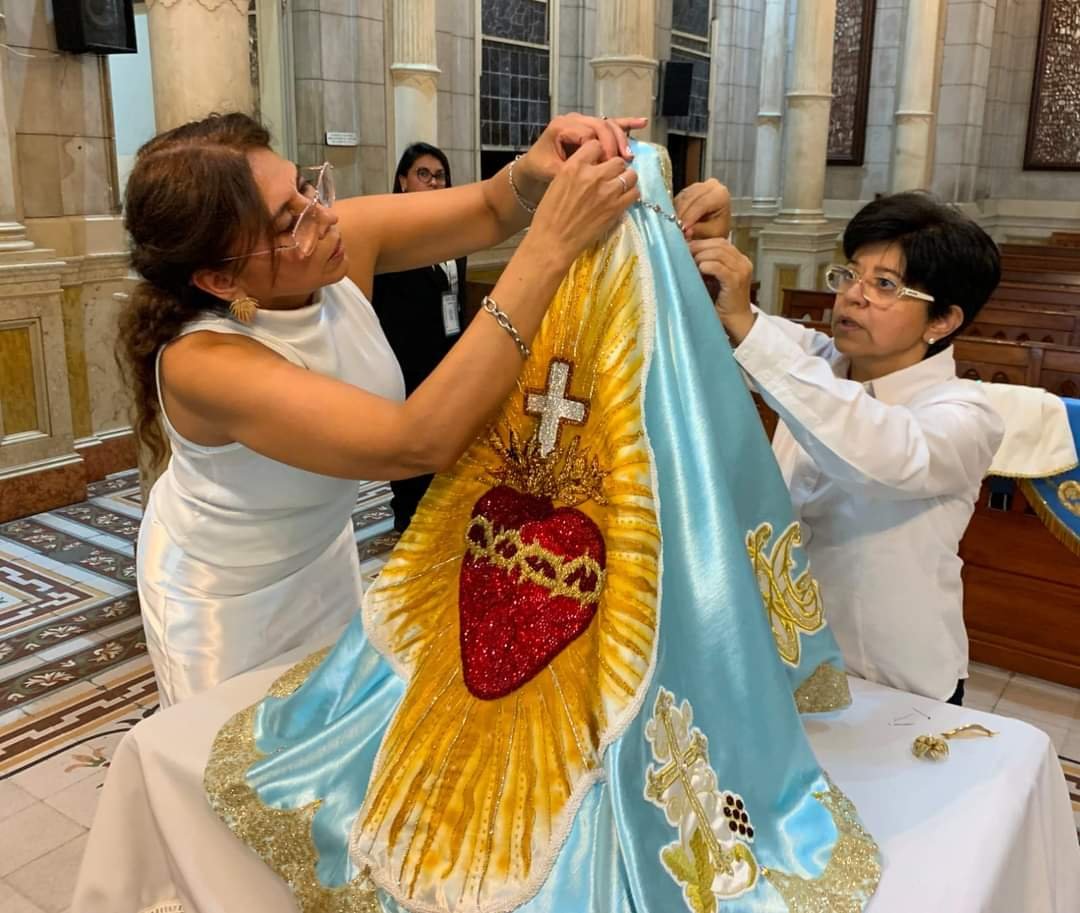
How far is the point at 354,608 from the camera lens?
179 cm

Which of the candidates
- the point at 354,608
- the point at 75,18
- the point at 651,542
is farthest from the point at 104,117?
the point at 651,542

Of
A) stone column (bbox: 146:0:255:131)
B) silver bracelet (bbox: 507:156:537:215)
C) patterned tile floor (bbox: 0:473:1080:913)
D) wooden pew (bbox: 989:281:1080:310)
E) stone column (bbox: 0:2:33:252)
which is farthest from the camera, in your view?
wooden pew (bbox: 989:281:1080:310)

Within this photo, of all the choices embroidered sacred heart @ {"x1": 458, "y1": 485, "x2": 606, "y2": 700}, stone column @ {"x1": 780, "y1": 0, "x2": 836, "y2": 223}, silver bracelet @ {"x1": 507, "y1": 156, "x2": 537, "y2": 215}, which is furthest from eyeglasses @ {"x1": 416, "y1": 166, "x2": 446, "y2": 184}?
stone column @ {"x1": 780, "y1": 0, "x2": 836, "y2": 223}

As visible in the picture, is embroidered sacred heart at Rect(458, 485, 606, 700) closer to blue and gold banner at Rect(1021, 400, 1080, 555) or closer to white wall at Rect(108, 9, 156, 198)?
blue and gold banner at Rect(1021, 400, 1080, 555)

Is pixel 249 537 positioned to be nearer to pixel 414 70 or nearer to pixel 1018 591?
pixel 1018 591

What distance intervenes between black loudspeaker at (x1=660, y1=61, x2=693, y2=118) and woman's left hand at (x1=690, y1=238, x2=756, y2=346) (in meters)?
9.69

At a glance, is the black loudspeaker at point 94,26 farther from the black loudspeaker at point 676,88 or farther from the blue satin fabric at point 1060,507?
the black loudspeaker at point 676,88

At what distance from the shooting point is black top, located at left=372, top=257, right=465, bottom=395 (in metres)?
4.25

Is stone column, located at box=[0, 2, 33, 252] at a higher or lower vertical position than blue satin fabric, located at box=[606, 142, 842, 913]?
higher

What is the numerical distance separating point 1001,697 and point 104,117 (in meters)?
4.96

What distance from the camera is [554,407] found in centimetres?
117

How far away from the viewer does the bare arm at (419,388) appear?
3.79 ft

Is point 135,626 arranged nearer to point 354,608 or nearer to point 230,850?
point 354,608

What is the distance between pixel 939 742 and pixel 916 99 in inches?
412
